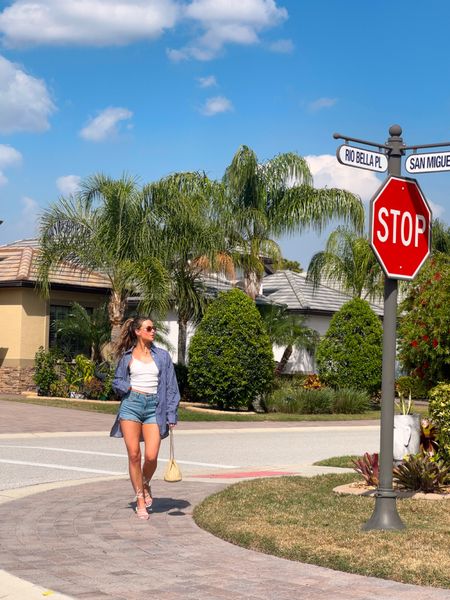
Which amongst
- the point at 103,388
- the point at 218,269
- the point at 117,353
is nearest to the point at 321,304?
the point at 218,269

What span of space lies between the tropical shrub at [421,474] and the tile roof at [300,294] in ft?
91.5

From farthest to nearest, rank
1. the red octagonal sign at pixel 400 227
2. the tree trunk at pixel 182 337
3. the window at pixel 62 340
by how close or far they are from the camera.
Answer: the window at pixel 62 340 < the tree trunk at pixel 182 337 < the red octagonal sign at pixel 400 227

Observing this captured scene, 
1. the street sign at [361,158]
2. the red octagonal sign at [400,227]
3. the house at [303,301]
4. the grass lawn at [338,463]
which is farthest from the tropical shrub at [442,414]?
the house at [303,301]

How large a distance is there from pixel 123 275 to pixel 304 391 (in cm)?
632

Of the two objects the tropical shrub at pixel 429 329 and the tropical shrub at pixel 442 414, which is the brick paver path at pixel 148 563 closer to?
the tropical shrub at pixel 442 414

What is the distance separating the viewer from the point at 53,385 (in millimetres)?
30016

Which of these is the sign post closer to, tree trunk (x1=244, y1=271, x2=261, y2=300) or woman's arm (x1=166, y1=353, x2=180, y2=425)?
woman's arm (x1=166, y1=353, x2=180, y2=425)

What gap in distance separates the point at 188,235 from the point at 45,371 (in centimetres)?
605

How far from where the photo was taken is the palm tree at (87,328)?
3097 centimetres

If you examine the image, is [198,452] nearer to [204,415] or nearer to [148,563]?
[204,415]

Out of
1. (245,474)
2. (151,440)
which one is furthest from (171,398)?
(245,474)

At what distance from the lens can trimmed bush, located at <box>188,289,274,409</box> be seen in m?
27.2

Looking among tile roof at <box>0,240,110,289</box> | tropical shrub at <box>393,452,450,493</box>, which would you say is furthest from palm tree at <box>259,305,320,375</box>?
tropical shrub at <box>393,452,450,493</box>

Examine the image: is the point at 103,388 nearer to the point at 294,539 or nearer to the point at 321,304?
the point at 321,304
